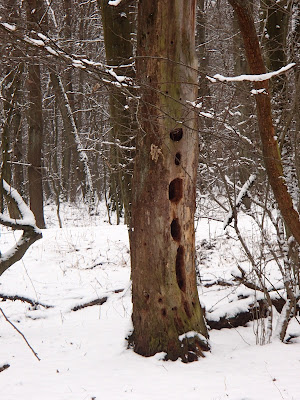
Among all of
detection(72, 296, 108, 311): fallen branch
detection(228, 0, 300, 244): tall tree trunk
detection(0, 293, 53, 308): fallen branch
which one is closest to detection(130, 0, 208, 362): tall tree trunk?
detection(228, 0, 300, 244): tall tree trunk

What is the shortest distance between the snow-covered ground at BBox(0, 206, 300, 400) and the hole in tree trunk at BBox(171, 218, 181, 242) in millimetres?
1135

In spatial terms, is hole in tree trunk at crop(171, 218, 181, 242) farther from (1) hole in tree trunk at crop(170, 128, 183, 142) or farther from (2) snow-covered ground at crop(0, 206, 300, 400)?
(2) snow-covered ground at crop(0, 206, 300, 400)

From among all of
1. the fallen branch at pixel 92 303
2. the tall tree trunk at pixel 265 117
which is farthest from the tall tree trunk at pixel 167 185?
the fallen branch at pixel 92 303

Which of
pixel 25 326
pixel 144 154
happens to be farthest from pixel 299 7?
pixel 25 326

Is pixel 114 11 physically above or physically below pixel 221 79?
above

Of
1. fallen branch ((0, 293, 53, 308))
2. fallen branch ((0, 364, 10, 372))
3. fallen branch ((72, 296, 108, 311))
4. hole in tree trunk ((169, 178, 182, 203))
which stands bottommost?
fallen branch ((0, 364, 10, 372))

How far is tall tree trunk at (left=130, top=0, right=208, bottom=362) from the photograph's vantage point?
3.91 m

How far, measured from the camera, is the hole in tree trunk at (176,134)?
3.94 meters

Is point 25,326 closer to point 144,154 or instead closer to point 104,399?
point 104,399

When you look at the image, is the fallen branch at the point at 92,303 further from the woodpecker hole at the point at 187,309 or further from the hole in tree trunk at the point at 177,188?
the hole in tree trunk at the point at 177,188

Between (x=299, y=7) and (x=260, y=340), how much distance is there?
4.08 metres

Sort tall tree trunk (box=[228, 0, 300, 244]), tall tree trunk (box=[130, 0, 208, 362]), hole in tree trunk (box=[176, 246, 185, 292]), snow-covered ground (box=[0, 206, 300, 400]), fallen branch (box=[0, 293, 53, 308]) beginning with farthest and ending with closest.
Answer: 1. fallen branch (box=[0, 293, 53, 308])
2. hole in tree trunk (box=[176, 246, 185, 292])
3. tall tree trunk (box=[130, 0, 208, 362])
4. snow-covered ground (box=[0, 206, 300, 400])
5. tall tree trunk (box=[228, 0, 300, 244])

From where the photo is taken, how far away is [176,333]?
13.0 feet

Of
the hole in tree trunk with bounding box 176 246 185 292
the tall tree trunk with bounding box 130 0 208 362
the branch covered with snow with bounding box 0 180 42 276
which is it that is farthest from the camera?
the branch covered with snow with bounding box 0 180 42 276
